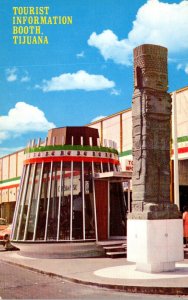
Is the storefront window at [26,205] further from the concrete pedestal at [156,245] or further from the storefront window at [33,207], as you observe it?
the concrete pedestal at [156,245]

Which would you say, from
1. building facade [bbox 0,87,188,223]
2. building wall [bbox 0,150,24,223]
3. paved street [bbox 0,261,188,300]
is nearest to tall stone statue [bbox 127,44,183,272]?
paved street [bbox 0,261,188,300]

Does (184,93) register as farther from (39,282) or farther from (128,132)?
(39,282)

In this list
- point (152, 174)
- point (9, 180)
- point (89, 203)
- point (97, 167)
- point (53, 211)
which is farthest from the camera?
point (9, 180)

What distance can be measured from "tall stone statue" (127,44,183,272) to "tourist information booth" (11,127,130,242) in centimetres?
484

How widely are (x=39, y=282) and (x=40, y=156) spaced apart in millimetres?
7832

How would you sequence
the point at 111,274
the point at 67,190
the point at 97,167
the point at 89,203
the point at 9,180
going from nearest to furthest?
the point at 111,274, the point at 89,203, the point at 67,190, the point at 97,167, the point at 9,180

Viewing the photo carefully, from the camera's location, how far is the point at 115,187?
65.9ft

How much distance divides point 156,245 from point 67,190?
296 inches

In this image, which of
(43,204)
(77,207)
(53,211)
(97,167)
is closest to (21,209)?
(43,204)

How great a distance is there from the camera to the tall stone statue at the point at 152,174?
11.8 metres

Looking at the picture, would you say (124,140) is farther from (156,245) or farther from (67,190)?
(156,245)

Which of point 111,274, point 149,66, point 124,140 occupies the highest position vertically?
point 124,140

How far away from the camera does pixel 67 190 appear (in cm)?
1862

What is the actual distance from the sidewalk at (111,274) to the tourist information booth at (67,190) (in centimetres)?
144
